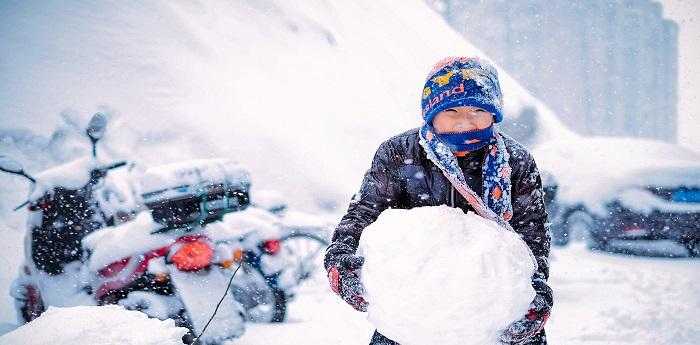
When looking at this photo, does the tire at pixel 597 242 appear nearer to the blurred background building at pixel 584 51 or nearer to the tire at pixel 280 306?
the tire at pixel 280 306

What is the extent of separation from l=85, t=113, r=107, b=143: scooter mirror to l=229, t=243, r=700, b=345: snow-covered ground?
2012 mm

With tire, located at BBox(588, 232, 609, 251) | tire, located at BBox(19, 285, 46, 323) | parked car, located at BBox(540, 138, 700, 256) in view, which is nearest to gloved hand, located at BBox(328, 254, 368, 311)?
tire, located at BBox(19, 285, 46, 323)

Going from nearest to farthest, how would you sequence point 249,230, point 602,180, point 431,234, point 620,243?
point 431,234, point 249,230, point 620,243, point 602,180

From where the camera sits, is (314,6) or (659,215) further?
(314,6)

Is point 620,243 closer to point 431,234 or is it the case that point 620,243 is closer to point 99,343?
point 431,234

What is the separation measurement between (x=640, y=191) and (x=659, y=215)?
397 mm

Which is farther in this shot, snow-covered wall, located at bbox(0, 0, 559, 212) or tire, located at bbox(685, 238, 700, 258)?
snow-covered wall, located at bbox(0, 0, 559, 212)

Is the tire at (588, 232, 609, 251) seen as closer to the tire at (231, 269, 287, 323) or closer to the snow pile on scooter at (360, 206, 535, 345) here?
the tire at (231, 269, 287, 323)

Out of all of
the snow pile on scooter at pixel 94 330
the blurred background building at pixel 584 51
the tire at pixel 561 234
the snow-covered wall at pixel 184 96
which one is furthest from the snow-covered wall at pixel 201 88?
the blurred background building at pixel 584 51

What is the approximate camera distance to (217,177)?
123 inches

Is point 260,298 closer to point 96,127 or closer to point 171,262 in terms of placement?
point 171,262

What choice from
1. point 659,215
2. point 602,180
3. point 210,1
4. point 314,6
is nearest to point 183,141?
point 210,1

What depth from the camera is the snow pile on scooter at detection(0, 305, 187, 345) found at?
1100mm

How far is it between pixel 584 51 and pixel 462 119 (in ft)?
278
